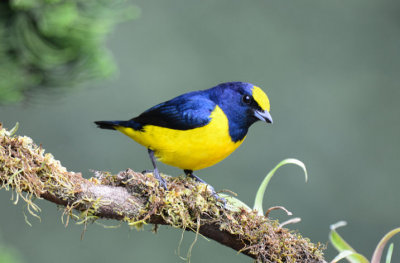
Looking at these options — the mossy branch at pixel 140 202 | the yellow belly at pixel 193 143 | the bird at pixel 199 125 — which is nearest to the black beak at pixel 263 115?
the bird at pixel 199 125

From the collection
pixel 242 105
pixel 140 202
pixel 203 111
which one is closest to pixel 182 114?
pixel 203 111

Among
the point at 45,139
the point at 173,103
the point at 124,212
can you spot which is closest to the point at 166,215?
the point at 124,212

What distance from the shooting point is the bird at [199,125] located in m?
2.25

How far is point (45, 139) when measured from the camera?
16.9 feet

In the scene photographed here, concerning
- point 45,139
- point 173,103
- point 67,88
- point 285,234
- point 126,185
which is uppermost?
point 45,139

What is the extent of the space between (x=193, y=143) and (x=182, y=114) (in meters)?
0.16

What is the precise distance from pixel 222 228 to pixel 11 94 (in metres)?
1.22

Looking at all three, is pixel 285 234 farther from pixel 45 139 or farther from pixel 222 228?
pixel 45 139

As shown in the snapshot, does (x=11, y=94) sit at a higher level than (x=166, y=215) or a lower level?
higher

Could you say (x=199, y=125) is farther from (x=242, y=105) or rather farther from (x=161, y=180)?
(x=161, y=180)

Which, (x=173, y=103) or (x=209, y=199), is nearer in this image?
(x=209, y=199)

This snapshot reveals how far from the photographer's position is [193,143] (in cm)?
224

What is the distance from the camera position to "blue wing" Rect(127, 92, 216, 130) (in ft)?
7.48

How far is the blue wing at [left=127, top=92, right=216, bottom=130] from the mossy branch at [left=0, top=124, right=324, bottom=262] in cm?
32
